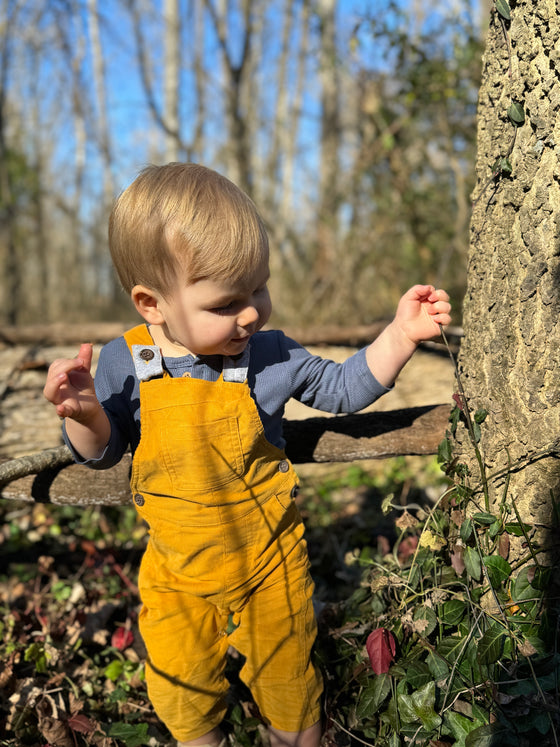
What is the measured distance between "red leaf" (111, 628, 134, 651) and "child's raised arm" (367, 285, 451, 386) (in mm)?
1495

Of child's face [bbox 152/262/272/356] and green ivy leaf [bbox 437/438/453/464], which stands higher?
child's face [bbox 152/262/272/356]

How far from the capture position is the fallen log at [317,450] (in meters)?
2.10

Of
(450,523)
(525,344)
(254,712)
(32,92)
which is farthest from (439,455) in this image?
(32,92)

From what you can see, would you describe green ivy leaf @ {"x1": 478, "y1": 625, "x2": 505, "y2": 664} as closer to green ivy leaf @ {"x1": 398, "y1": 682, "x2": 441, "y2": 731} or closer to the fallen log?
green ivy leaf @ {"x1": 398, "y1": 682, "x2": 441, "y2": 731}

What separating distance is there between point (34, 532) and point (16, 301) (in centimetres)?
744

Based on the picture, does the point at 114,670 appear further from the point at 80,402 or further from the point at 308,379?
the point at 308,379

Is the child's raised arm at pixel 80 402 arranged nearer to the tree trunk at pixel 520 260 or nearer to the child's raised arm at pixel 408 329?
the child's raised arm at pixel 408 329

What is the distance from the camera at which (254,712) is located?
1.94m

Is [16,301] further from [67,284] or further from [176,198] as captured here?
[67,284]

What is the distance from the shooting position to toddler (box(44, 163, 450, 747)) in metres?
1.50

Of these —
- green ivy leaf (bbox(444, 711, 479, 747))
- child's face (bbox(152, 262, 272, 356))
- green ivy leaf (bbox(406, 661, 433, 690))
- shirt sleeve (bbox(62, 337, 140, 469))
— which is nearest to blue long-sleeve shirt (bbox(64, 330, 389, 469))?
shirt sleeve (bbox(62, 337, 140, 469))

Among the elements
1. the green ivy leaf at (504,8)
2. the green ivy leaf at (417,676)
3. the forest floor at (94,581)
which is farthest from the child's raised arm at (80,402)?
the green ivy leaf at (504,8)

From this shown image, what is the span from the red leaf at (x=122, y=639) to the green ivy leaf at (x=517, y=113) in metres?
2.23

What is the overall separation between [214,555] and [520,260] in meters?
1.14
